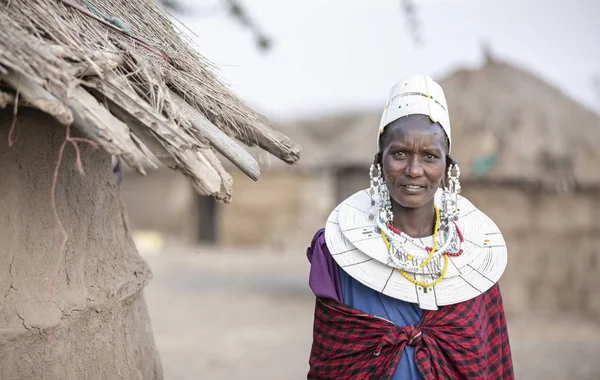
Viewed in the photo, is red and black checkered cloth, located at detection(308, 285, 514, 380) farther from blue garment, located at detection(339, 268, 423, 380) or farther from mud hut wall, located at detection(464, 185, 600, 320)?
mud hut wall, located at detection(464, 185, 600, 320)

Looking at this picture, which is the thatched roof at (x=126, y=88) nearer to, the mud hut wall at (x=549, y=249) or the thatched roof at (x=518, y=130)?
the thatched roof at (x=518, y=130)

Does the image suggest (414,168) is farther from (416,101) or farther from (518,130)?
(518,130)

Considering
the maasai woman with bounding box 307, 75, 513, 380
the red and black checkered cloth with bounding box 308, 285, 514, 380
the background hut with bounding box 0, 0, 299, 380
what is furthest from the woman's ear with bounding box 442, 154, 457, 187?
the background hut with bounding box 0, 0, 299, 380

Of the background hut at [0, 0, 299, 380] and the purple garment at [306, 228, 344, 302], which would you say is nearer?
the background hut at [0, 0, 299, 380]

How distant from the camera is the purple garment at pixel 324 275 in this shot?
7.96 feet

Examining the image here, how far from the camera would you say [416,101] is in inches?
96.1

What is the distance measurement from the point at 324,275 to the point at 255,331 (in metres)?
6.66

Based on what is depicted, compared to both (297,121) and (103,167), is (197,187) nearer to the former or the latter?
(103,167)

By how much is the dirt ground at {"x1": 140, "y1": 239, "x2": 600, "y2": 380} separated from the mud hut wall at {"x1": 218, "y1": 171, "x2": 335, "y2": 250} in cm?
372

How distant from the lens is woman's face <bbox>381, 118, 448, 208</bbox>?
2369 millimetres

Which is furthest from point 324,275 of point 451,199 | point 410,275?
point 451,199

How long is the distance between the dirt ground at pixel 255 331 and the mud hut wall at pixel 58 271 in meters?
4.18

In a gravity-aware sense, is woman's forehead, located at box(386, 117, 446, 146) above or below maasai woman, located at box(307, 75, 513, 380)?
above

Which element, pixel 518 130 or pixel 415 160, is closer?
pixel 415 160
